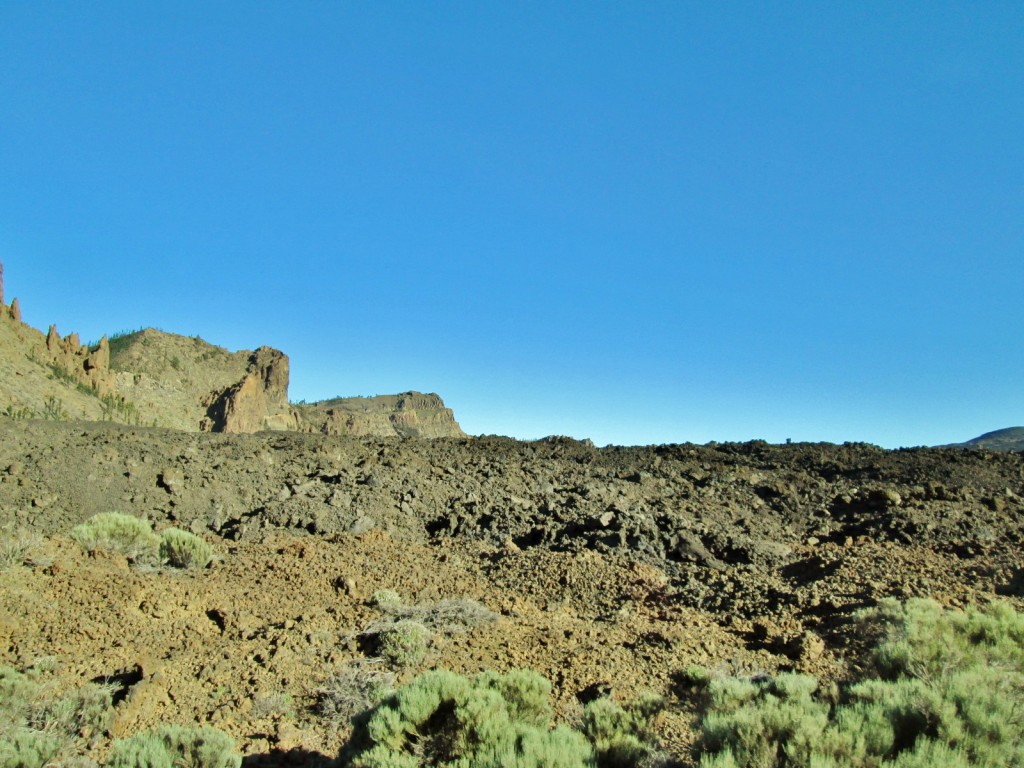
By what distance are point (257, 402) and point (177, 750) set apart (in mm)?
51483

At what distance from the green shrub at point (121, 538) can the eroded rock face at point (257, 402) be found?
3911cm

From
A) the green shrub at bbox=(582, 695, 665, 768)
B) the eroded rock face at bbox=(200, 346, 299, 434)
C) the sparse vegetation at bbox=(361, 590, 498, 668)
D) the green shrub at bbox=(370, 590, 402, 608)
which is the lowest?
the green shrub at bbox=(582, 695, 665, 768)

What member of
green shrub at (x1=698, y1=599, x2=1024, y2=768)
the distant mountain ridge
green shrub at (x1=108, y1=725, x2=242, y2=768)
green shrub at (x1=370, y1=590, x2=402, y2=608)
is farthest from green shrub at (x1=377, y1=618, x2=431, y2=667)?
the distant mountain ridge

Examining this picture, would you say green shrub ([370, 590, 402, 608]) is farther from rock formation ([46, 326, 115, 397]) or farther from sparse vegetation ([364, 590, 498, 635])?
rock formation ([46, 326, 115, 397])

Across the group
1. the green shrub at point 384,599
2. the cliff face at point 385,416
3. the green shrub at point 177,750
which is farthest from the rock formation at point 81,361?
the green shrub at point 177,750

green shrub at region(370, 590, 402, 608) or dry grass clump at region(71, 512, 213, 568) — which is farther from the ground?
dry grass clump at region(71, 512, 213, 568)

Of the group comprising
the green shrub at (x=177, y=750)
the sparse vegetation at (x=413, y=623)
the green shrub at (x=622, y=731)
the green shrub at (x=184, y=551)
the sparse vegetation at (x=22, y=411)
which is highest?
the sparse vegetation at (x=22, y=411)

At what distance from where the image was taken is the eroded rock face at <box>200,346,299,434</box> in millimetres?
48688

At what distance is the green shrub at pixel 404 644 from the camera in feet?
21.9

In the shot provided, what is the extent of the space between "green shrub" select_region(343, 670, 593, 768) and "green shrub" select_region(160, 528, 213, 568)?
5712mm

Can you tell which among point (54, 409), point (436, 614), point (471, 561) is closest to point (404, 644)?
point (436, 614)

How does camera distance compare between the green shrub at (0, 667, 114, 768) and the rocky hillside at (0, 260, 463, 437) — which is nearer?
the green shrub at (0, 667, 114, 768)

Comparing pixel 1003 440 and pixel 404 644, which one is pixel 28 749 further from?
pixel 1003 440

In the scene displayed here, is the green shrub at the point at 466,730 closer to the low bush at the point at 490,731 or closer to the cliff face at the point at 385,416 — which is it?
the low bush at the point at 490,731
